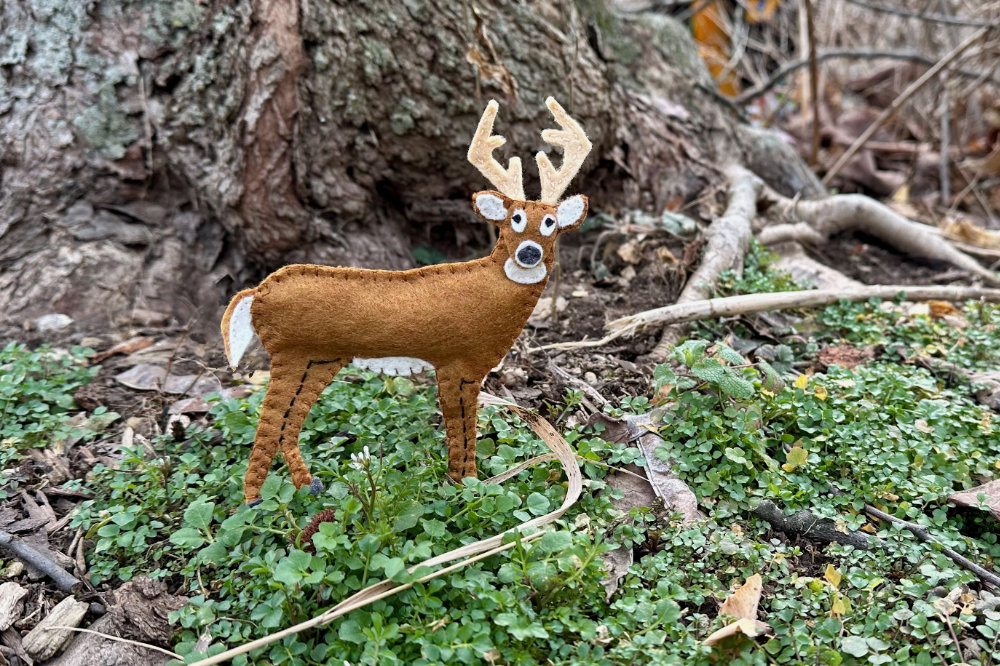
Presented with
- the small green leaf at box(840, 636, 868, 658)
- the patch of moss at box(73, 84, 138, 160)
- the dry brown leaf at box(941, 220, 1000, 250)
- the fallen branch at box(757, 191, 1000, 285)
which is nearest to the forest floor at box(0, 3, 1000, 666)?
the small green leaf at box(840, 636, 868, 658)


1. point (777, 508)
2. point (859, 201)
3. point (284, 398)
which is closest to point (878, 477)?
point (777, 508)

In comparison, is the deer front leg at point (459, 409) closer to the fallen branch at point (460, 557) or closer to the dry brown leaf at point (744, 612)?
the fallen branch at point (460, 557)

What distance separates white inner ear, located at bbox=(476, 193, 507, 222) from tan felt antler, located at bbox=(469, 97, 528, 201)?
3.6 inches

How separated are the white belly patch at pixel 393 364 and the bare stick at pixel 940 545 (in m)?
1.50

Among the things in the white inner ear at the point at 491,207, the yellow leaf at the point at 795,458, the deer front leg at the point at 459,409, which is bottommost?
the yellow leaf at the point at 795,458

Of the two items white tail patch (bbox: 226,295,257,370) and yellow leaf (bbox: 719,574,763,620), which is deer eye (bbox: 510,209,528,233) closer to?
white tail patch (bbox: 226,295,257,370)

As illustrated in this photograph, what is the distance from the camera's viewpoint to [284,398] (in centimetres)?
213

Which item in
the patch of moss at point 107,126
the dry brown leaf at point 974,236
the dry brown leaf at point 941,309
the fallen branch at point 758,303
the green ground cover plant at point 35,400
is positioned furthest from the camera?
the dry brown leaf at point 974,236

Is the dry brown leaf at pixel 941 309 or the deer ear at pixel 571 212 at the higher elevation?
the deer ear at pixel 571 212

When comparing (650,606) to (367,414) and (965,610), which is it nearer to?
(965,610)

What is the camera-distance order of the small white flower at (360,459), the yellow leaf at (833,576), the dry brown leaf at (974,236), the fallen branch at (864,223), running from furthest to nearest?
the dry brown leaf at (974,236) → the fallen branch at (864,223) → the small white flower at (360,459) → the yellow leaf at (833,576)

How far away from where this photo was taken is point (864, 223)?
199 inches

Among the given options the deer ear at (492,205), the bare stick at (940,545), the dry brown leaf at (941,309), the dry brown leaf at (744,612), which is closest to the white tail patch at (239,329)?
the deer ear at (492,205)

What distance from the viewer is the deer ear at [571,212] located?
7.04 feet
